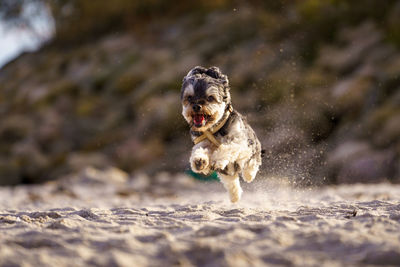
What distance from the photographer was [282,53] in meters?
18.1

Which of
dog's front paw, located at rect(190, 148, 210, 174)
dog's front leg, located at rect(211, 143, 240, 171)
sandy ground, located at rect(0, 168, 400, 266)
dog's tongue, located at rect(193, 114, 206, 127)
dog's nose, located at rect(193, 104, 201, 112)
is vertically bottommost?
sandy ground, located at rect(0, 168, 400, 266)

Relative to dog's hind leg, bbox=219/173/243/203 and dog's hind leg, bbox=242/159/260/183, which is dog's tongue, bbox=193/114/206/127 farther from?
dog's hind leg, bbox=242/159/260/183

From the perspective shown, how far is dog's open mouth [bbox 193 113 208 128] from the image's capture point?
17.1 ft

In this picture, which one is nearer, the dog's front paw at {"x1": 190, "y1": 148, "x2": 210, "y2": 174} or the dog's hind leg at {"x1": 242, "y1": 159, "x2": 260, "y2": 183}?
the dog's front paw at {"x1": 190, "y1": 148, "x2": 210, "y2": 174}

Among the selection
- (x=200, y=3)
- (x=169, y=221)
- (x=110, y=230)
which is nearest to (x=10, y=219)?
(x=110, y=230)

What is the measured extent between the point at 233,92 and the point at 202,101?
38.4 ft

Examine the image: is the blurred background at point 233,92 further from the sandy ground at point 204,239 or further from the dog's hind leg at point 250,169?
the sandy ground at point 204,239

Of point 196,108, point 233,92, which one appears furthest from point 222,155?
point 233,92

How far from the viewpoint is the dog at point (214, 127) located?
5207mm

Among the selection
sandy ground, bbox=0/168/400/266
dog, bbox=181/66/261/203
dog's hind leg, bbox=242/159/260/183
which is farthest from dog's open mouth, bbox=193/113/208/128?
dog's hind leg, bbox=242/159/260/183

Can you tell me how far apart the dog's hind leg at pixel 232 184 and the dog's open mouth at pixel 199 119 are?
0.91 metres

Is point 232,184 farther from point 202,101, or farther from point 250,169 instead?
point 202,101

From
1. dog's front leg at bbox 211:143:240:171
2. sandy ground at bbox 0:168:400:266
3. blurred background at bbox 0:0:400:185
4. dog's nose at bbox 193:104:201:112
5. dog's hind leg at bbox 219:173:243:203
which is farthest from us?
blurred background at bbox 0:0:400:185

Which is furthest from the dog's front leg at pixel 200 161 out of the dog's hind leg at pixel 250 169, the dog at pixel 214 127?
the dog's hind leg at pixel 250 169
